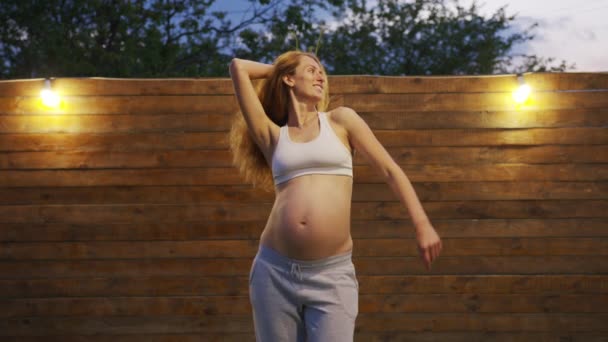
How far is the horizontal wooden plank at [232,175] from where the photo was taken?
4.77 metres

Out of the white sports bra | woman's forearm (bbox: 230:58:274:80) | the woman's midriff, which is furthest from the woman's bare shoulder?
woman's forearm (bbox: 230:58:274:80)

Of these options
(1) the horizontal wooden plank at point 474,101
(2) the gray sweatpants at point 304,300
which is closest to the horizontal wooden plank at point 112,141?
(1) the horizontal wooden plank at point 474,101

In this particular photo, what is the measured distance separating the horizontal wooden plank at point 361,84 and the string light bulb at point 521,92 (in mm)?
35

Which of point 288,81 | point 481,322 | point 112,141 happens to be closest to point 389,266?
point 481,322

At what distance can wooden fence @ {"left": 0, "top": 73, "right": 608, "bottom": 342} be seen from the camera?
4773 millimetres

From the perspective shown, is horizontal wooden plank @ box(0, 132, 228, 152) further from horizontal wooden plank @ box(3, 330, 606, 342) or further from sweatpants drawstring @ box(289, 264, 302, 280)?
sweatpants drawstring @ box(289, 264, 302, 280)

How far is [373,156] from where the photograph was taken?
7.17 ft

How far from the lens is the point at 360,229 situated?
4.78 metres

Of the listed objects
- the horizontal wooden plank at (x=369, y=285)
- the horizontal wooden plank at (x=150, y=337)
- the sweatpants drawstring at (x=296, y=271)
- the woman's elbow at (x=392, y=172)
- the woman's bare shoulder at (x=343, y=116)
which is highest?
the woman's bare shoulder at (x=343, y=116)

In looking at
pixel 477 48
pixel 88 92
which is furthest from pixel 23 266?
pixel 477 48

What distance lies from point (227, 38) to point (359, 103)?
8263mm

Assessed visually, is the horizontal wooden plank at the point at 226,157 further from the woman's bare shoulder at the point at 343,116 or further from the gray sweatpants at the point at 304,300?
the gray sweatpants at the point at 304,300

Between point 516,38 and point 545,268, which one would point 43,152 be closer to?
point 545,268

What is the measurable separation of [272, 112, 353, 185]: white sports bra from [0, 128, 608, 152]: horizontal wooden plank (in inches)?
104
